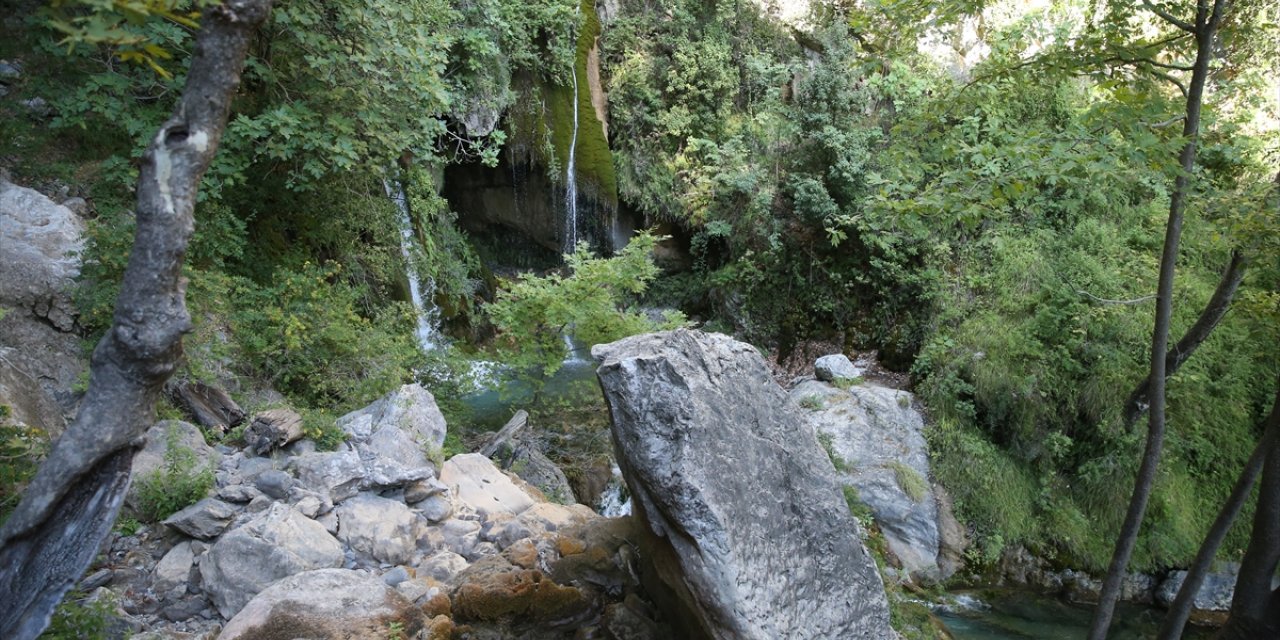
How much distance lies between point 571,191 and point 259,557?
1041 centimetres

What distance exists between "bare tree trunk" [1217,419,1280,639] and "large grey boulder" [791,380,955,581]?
4169mm

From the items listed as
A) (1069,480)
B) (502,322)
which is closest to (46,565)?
(502,322)

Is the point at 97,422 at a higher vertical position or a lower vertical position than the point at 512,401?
higher

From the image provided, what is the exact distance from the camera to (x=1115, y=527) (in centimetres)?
899

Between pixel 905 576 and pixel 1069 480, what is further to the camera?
pixel 1069 480

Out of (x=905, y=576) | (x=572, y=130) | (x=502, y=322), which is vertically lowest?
(x=905, y=576)

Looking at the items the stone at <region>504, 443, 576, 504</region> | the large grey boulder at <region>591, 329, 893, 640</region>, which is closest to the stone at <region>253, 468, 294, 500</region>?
the large grey boulder at <region>591, 329, 893, 640</region>

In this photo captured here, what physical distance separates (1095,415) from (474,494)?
26.5 feet

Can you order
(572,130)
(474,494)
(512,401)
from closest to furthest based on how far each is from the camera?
1. (474,494)
2. (512,401)
3. (572,130)

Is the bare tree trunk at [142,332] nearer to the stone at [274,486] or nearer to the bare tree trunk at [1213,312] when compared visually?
the stone at [274,486]

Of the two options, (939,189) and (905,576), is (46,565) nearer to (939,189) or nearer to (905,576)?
(939,189)

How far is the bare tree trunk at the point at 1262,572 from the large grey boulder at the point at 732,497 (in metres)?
2.22

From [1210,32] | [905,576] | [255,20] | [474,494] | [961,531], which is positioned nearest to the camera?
[255,20]

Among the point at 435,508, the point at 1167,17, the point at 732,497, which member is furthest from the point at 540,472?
the point at 1167,17
